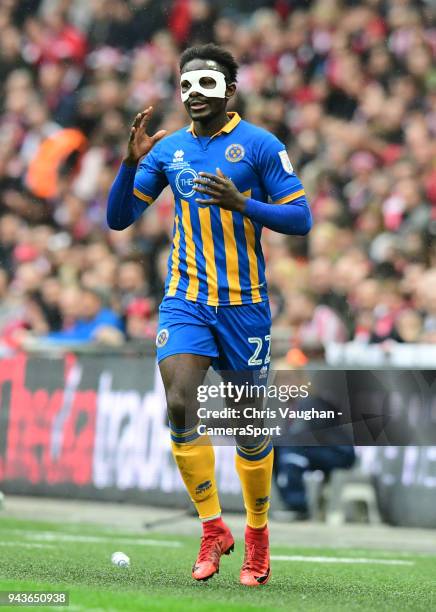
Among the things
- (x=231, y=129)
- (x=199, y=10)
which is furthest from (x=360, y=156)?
(x=231, y=129)

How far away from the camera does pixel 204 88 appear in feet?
20.2

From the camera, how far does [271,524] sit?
1077cm

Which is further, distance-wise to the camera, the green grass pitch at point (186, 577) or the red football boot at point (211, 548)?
the red football boot at point (211, 548)

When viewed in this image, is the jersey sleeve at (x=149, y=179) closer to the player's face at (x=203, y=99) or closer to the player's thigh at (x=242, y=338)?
the player's face at (x=203, y=99)

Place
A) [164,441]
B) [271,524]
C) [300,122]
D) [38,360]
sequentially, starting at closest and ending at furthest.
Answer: [271,524] < [164,441] < [38,360] < [300,122]

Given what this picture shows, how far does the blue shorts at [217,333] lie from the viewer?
6059 mm

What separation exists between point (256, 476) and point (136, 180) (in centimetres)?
157

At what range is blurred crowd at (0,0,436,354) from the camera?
11836mm

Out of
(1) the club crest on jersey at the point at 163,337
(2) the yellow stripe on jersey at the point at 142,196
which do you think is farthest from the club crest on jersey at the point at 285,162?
(1) the club crest on jersey at the point at 163,337

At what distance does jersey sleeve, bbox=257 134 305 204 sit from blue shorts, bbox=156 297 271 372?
0.54 metres

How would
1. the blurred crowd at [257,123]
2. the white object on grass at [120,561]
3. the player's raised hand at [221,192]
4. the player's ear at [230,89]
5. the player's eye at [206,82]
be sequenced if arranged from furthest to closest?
the blurred crowd at [257,123], the white object on grass at [120,561], the player's ear at [230,89], the player's eye at [206,82], the player's raised hand at [221,192]

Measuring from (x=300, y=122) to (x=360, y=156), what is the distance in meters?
1.37

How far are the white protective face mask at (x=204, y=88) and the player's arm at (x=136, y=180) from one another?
229 mm

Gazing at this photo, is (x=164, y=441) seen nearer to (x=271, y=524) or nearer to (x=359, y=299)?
(x=271, y=524)
